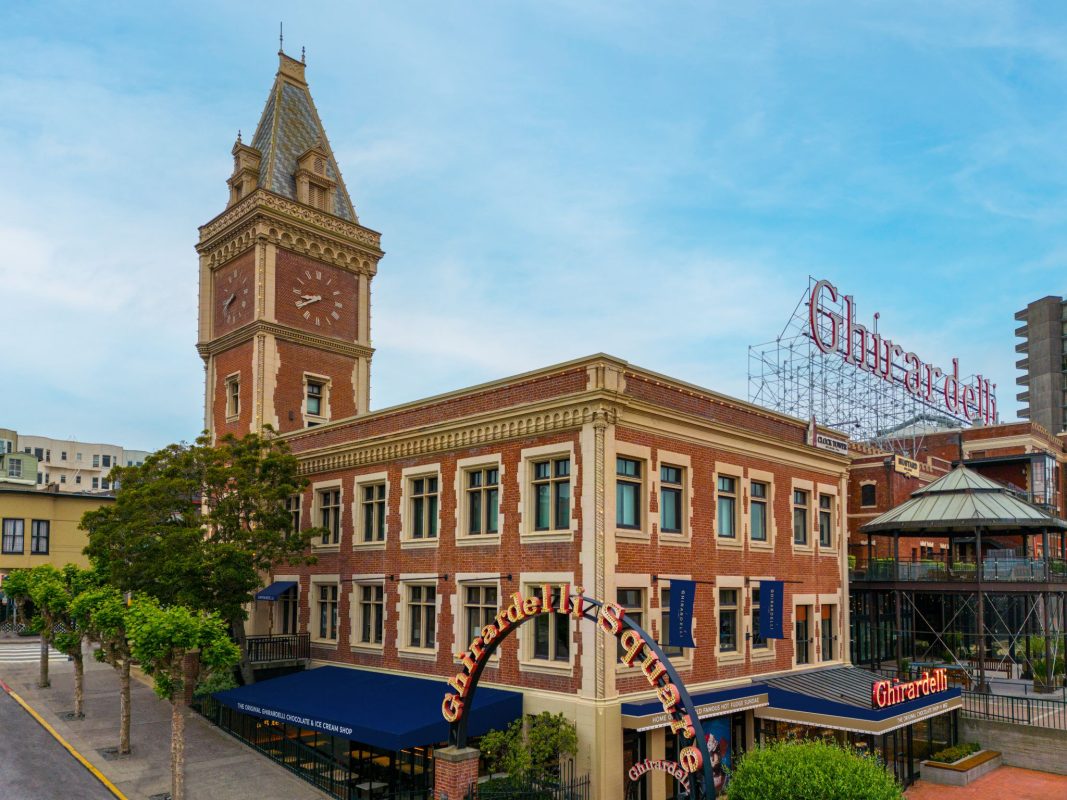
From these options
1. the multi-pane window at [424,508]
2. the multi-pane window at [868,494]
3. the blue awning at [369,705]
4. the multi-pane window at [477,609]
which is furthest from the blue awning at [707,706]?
the multi-pane window at [868,494]

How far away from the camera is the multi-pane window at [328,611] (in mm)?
32094

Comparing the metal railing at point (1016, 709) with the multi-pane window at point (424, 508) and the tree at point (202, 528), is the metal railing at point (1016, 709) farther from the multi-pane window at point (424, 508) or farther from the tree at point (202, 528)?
the tree at point (202, 528)

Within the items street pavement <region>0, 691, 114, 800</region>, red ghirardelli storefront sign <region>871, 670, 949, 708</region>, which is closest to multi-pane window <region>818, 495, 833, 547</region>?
red ghirardelli storefront sign <region>871, 670, 949, 708</region>

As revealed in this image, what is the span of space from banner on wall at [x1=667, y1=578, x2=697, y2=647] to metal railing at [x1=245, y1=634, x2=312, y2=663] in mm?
14749

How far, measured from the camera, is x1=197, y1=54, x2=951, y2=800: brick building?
23297 mm

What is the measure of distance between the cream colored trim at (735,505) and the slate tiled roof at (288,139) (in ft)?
73.9

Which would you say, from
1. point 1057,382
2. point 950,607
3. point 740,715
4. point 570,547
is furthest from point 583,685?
point 1057,382

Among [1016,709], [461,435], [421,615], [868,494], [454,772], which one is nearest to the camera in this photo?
[454,772]

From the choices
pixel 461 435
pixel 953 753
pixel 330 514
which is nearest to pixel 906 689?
pixel 953 753

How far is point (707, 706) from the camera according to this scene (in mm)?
23906

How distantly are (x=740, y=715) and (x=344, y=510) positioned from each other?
14682 mm

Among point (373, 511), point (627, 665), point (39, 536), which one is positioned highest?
point (373, 511)

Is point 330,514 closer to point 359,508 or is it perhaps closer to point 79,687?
point 359,508

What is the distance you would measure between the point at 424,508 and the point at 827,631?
15331 mm
